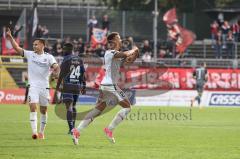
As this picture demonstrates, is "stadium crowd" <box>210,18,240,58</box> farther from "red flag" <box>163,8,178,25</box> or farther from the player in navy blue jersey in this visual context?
the player in navy blue jersey

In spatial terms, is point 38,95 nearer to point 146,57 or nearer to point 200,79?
point 200,79

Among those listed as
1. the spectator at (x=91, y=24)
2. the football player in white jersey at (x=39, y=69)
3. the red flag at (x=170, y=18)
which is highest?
the red flag at (x=170, y=18)

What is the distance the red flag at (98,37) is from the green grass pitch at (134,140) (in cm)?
1562

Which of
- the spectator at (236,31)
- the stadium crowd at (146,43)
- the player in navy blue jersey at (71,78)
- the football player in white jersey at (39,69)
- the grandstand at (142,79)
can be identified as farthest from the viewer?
the spectator at (236,31)

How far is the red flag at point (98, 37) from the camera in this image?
1781 inches

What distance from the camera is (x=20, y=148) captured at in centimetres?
1681

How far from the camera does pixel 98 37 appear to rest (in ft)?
149

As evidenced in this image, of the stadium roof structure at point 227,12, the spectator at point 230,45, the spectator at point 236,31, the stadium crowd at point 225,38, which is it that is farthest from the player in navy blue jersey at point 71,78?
the stadium roof structure at point 227,12

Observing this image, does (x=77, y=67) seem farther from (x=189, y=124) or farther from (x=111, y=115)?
(x=111, y=115)

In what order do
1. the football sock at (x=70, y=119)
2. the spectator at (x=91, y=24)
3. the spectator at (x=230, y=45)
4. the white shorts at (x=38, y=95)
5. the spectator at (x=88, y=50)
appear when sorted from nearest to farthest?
the white shorts at (x=38, y=95), the football sock at (x=70, y=119), the spectator at (x=88, y=50), the spectator at (x=91, y=24), the spectator at (x=230, y=45)

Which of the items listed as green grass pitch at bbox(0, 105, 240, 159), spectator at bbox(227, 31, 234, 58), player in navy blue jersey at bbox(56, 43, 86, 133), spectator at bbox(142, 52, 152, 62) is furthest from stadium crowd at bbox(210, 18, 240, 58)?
player in navy blue jersey at bbox(56, 43, 86, 133)

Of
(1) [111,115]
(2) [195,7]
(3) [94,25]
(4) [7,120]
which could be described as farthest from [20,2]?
(4) [7,120]

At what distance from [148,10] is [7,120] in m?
30.0

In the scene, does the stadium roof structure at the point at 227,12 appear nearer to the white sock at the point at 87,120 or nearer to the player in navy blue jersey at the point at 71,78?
the player in navy blue jersey at the point at 71,78
